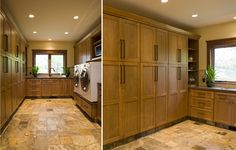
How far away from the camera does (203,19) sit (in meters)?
3.41

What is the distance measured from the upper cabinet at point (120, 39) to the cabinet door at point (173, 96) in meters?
1.04

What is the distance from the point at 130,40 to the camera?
101 inches

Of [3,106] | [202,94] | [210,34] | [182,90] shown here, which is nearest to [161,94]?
[182,90]

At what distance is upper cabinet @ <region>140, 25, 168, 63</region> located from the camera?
9.12 feet

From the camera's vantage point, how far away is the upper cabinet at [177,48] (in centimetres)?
334

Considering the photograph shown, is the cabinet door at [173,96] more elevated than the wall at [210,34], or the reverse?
the wall at [210,34]

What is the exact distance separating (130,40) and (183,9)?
3.48 ft

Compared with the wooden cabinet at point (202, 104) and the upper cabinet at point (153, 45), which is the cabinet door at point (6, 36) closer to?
the upper cabinet at point (153, 45)

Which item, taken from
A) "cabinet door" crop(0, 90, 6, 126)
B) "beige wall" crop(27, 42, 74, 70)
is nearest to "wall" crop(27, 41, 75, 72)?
"beige wall" crop(27, 42, 74, 70)

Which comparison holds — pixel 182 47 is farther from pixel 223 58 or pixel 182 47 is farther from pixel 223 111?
pixel 223 111

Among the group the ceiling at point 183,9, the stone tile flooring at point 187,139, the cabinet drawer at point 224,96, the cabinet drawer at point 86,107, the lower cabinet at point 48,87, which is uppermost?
the ceiling at point 183,9

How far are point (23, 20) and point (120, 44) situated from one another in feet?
4.56

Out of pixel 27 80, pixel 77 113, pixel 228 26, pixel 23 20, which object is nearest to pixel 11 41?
pixel 23 20

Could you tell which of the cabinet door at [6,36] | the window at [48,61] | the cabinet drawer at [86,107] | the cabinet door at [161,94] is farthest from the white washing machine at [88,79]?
the cabinet door at [161,94]
